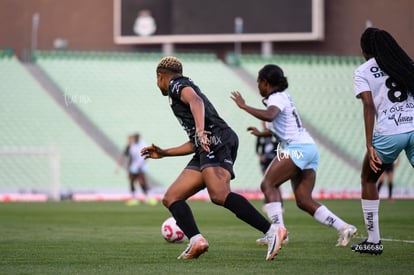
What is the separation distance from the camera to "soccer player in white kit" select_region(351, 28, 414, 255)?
32.5 feet

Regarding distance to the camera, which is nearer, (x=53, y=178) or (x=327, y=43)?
(x=53, y=178)

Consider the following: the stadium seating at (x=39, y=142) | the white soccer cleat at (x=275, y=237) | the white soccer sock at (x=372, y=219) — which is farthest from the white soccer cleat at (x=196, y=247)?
the stadium seating at (x=39, y=142)

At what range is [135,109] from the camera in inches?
1417

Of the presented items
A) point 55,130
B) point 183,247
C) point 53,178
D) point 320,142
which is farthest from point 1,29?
point 183,247

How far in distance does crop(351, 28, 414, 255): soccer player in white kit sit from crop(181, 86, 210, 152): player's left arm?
1.62 metres

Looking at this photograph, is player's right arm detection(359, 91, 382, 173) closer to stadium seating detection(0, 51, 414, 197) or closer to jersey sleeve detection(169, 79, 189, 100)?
jersey sleeve detection(169, 79, 189, 100)

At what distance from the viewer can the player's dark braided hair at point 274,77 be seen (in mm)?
12047

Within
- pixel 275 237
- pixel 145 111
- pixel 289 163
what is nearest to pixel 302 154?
pixel 289 163

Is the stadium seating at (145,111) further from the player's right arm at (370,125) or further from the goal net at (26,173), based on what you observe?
the player's right arm at (370,125)

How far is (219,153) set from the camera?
32.7 feet

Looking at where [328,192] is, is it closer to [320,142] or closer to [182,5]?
[320,142]

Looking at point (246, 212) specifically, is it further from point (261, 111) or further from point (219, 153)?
point (261, 111)

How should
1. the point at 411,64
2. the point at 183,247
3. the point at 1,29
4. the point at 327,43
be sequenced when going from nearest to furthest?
1. the point at 411,64
2. the point at 183,247
3. the point at 327,43
4. the point at 1,29

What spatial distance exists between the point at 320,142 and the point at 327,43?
4.94 meters
